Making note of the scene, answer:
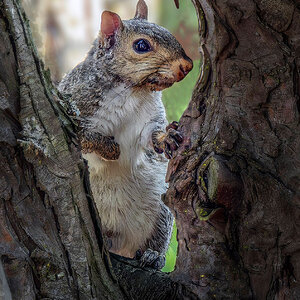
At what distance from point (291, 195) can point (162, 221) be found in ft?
2.48

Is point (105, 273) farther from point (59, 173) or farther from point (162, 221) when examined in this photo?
point (162, 221)

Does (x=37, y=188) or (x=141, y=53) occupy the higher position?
(x=141, y=53)

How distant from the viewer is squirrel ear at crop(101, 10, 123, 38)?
1.37 meters

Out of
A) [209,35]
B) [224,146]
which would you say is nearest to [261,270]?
[224,146]

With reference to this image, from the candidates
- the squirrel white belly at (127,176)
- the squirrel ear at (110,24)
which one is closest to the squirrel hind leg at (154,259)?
the squirrel white belly at (127,176)

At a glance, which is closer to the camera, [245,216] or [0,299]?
[0,299]

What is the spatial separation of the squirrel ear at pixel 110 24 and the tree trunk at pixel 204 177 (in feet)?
2.12

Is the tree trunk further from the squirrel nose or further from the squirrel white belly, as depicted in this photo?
the squirrel white belly

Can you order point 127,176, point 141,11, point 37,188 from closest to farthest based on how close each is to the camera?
point 37,188, point 127,176, point 141,11

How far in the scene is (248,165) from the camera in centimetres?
73

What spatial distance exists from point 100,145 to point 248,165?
0.67 m

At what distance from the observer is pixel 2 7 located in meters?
0.63

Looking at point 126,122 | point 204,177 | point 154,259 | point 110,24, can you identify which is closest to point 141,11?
point 110,24

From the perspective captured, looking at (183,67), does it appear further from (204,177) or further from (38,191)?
(38,191)
